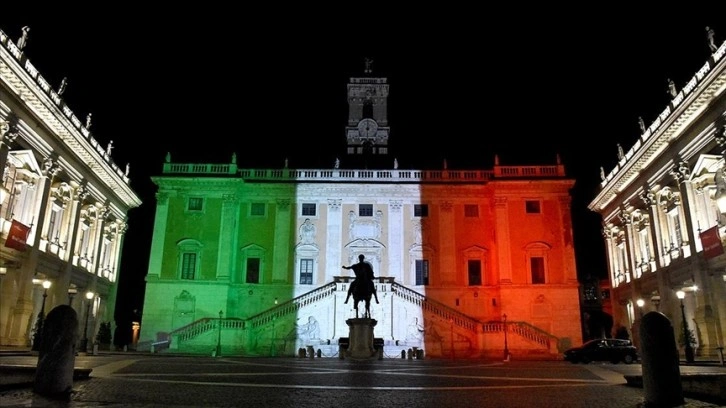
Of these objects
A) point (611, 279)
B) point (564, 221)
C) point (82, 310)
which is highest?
point (564, 221)

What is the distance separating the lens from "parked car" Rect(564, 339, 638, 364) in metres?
28.5

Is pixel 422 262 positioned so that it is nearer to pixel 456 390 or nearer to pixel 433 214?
pixel 433 214

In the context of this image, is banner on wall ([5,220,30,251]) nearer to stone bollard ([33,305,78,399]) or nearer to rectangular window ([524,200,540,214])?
stone bollard ([33,305,78,399])

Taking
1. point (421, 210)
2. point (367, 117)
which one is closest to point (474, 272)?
point (421, 210)

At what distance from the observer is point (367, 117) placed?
56656 mm

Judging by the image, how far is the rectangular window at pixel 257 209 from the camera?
43.9m

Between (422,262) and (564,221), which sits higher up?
(564,221)

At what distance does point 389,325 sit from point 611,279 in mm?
20364

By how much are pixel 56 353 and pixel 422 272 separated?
1418 inches

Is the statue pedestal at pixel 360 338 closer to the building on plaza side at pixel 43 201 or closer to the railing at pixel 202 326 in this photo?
the building on plaza side at pixel 43 201

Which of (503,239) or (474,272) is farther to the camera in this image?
(474,272)

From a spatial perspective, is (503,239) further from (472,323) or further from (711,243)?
(711,243)

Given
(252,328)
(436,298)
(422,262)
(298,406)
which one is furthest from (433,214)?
Answer: (298,406)

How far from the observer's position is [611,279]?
44.7 metres
